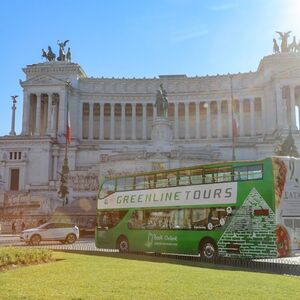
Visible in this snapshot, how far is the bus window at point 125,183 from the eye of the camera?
29.3 metres

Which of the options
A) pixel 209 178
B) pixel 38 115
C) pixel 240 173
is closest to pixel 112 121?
pixel 38 115

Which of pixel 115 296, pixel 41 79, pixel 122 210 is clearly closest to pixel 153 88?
pixel 41 79

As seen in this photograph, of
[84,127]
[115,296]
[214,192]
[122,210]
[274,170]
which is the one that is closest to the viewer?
[115,296]

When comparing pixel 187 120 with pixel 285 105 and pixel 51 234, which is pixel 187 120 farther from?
pixel 51 234

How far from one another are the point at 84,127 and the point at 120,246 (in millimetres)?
74769

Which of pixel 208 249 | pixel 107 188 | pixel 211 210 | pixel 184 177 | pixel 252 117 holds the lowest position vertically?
pixel 208 249

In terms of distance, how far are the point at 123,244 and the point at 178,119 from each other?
75681 mm

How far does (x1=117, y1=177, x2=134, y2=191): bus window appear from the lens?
96.1ft

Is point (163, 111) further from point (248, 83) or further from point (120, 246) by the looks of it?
point (120, 246)

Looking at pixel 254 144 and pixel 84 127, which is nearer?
pixel 254 144

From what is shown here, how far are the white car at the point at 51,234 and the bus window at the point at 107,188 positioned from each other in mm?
8391

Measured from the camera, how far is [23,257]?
20281 millimetres

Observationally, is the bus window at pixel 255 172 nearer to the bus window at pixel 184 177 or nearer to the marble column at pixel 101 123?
the bus window at pixel 184 177

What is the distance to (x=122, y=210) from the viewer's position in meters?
29.8
